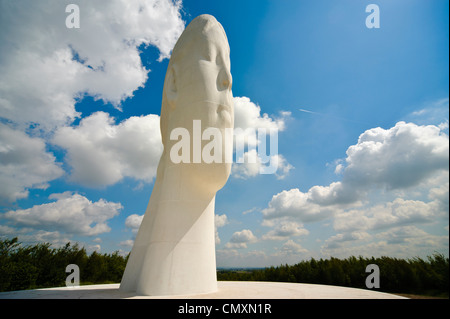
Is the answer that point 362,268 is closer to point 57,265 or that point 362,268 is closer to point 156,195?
point 156,195

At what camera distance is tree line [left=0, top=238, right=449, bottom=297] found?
398 inches

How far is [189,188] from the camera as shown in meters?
8.14

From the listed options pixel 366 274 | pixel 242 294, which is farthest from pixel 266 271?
pixel 242 294

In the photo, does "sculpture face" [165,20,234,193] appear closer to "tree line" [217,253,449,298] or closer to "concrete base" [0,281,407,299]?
"concrete base" [0,281,407,299]

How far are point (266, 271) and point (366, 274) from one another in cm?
745

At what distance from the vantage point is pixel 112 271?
60.1ft

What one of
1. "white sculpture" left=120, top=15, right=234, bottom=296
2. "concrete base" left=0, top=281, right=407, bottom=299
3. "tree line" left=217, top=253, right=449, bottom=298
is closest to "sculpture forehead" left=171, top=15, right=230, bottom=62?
"white sculpture" left=120, top=15, right=234, bottom=296

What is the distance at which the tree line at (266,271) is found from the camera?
398 inches

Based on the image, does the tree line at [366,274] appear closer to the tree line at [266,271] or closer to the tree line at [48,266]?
the tree line at [266,271]

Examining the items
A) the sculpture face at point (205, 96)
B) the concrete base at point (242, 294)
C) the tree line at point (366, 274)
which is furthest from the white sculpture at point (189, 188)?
the tree line at point (366, 274)

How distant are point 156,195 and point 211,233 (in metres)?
2.58

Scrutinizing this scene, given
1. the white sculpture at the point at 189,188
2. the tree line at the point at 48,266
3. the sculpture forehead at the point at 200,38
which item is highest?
the sculpture forehead at the point at 200,38
